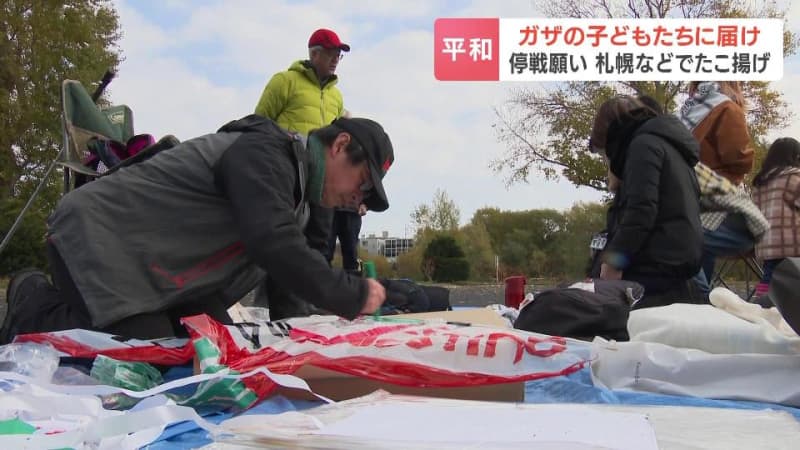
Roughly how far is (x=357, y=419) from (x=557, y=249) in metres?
14.9

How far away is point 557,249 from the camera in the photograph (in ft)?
50.8

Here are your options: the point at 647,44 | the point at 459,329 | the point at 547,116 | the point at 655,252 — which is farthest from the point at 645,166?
the point at 547,116

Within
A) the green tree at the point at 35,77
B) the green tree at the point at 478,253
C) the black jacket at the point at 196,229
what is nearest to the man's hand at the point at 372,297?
the black jacket at the point at 196,229

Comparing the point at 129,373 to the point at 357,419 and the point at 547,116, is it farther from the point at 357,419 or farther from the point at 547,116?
the point at 547,116

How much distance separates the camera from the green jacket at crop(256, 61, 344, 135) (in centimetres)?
404

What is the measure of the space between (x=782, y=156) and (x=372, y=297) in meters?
3.40

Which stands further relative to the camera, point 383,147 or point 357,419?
point 383,147

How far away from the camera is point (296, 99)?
406 cm

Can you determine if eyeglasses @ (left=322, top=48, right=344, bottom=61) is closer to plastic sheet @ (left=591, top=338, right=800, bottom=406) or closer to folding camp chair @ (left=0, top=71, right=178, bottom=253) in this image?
folding camp chair @ (left=0, top=71, right=178, bottom=253)

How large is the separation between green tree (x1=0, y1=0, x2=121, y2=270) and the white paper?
45.3 ft

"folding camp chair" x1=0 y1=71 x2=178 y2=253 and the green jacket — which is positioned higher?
the green jacket

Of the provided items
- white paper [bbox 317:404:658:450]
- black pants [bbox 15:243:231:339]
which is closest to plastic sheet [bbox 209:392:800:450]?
white paper [bbox 317:404:658:450]
